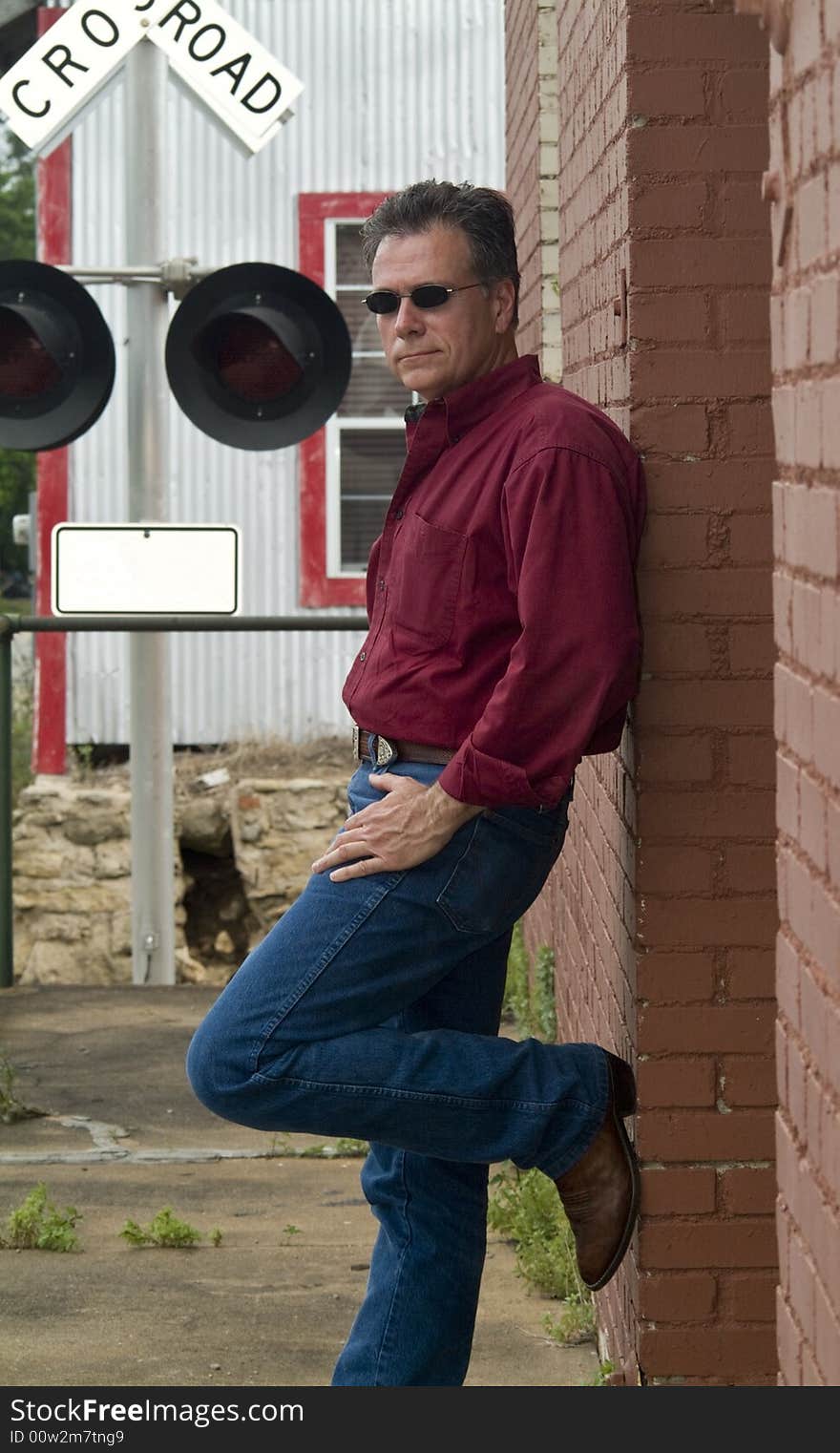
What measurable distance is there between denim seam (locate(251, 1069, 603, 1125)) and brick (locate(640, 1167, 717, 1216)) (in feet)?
0.54

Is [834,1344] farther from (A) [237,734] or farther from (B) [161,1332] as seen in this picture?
(A) [237,734]

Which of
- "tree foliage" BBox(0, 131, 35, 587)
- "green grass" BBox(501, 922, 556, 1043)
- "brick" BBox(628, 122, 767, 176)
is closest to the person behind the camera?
"brick" BBox(628, 122, 767, 176)

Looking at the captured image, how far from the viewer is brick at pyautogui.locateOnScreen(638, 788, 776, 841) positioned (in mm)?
2967

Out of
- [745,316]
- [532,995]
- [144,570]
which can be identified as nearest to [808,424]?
[745,316]

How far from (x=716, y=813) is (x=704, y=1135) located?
50 cm

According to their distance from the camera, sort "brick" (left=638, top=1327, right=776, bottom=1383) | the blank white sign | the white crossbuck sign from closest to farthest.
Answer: "brick" (left=638, top=1327, right=776, bottom=1383) → the white crossbuck sign → the blank white sign

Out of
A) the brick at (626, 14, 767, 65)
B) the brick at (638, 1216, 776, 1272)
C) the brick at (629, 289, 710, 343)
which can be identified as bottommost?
the brick at (638, 1216, 776, 1272)

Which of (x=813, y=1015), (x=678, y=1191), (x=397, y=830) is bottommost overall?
(x=678, y=1191)

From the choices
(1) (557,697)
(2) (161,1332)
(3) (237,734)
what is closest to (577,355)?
(1) (557,697)

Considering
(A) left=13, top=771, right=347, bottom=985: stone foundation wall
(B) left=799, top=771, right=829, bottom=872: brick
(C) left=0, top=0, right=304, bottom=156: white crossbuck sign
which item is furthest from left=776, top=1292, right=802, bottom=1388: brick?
(A) left=13, top=771, right=347, bottom=985: stone foundation wall

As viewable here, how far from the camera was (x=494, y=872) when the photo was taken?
2852 millimetres

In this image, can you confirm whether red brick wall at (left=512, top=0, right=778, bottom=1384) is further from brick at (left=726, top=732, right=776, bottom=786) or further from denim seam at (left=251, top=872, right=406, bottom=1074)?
denim seam at (left=251, top=872, right=406, bottom=1074)

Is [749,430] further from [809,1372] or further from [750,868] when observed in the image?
[809,1372]

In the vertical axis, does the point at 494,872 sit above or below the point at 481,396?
below
